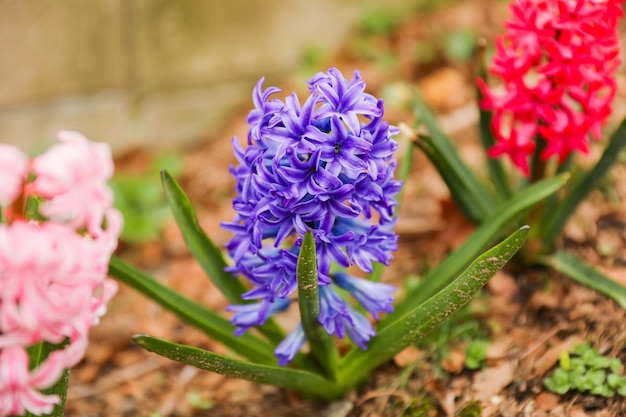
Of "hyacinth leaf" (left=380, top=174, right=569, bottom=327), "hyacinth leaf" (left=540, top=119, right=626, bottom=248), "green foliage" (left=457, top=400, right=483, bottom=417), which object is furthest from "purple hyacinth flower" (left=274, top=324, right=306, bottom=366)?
"hyacinth leaf" (left=540, top=119, right=626, bottom=248)

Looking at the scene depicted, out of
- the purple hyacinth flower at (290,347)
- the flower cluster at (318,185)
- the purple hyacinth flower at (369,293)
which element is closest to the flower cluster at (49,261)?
the flower cluster at (318,185)

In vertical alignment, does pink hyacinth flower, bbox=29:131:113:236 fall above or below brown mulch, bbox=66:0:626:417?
above

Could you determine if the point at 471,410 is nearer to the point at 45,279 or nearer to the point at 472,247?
the point at 472,247

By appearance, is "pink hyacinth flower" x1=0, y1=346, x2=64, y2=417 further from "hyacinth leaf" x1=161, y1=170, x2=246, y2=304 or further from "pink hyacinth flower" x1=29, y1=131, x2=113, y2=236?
"hyacinth leaf" x1=161, y1=170, x2=246, y2=304

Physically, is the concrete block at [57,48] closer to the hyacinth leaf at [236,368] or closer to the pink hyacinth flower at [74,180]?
the pink hyacinth flower at [74,180]

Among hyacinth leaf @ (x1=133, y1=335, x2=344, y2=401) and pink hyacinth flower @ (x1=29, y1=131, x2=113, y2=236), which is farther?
hyacinth leaf @ (x1=133, y1=335, x2=344, y2=401)

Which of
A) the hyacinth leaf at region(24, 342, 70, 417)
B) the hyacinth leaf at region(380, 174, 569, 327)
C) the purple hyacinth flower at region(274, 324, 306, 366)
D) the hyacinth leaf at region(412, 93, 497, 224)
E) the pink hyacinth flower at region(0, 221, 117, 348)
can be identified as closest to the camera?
the pink hyacinth flower at region(0, 221, 117, 348)

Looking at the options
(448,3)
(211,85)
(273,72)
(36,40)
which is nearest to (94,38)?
(36,40)

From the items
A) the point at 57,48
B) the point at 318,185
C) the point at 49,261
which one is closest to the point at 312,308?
the point at 318,185
